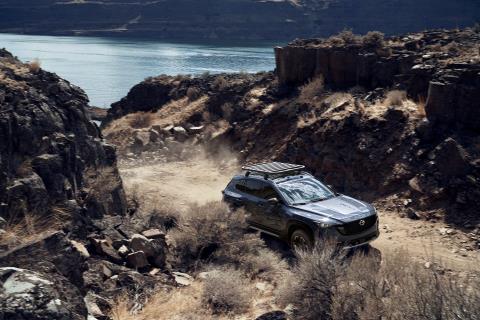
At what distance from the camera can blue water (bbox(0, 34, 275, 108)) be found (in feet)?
178

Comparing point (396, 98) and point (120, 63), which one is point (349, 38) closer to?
point (396, 98)

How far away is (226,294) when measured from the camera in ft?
28.4

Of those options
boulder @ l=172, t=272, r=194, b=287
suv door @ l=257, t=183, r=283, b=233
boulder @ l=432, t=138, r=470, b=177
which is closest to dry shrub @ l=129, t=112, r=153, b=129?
boulder @ l=432, t=138, r=470, b=177

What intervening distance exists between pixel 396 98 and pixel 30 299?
15443 millimetres

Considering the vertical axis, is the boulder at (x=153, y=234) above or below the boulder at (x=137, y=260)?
below

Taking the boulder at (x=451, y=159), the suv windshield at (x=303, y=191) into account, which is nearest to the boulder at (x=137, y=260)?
the suv windshield at (x=303, y=191)

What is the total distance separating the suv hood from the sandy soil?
5.08ft

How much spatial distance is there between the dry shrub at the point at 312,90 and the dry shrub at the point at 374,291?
1362 centimetres

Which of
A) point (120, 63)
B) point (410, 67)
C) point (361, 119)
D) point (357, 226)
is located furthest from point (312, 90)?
point (120, 63)

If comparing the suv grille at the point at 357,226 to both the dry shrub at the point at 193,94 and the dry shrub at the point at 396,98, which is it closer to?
the dry shrub at the point at 396,98

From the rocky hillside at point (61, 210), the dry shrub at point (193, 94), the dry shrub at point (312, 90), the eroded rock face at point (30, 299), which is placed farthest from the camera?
the dry shrub at point (193, 94)

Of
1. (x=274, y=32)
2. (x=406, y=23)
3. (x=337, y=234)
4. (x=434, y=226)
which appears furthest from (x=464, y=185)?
(x=274, y=32)

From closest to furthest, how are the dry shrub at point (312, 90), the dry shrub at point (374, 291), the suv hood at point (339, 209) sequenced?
the dry shrub at point (374, 291) → the suv hood at point (339, 209) → the dry shrub at point (312, 90)

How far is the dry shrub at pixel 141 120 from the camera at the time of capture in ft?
95.7
